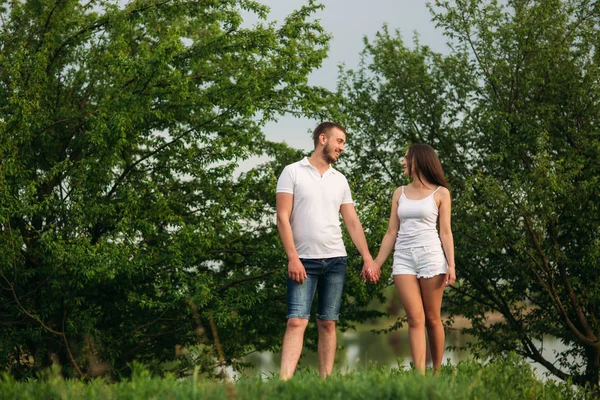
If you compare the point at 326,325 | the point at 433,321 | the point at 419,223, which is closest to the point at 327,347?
the point at 326,325

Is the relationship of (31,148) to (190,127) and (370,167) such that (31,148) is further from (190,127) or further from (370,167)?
(370,167)

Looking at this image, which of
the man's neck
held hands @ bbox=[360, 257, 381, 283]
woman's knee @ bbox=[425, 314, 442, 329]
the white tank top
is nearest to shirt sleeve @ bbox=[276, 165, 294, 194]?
the man's neck

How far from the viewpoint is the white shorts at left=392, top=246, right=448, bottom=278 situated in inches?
230

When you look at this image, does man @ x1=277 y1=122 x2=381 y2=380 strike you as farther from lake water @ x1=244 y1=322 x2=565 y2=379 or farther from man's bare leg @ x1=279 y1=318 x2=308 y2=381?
lake water @ x1=244 y1=322 x2=565 y2=379

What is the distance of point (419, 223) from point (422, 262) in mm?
308

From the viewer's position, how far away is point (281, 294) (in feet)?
52.6

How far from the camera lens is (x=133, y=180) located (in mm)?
16156

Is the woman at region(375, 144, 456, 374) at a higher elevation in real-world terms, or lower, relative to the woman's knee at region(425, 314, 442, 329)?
higher

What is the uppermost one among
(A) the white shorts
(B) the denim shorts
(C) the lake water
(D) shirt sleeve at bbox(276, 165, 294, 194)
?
(D) shirt sleeve at bbox(276, 165, 294, 194)

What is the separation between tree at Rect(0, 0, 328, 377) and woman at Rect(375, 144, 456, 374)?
289 inches

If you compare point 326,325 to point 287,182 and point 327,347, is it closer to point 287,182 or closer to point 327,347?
point 327,347

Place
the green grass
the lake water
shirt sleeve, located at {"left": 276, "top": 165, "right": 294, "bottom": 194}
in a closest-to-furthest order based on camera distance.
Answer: the green grass < the lake water < shirt sleeve, located at {"left": 276, "top": 165, "right": 294, "bottom": 194}

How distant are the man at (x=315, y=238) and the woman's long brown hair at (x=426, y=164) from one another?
0.65 meters

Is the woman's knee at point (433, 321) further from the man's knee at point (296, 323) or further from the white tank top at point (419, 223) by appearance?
the man's knee at point (296, 323)
